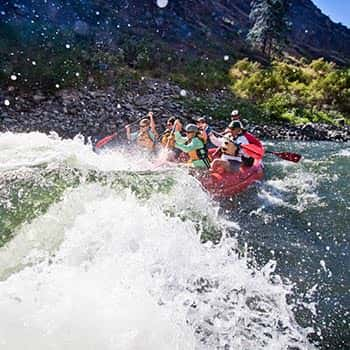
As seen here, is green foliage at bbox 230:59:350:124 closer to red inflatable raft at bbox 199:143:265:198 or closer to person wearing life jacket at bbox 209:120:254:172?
person wearing life jacket at bbox 209:120:254:172

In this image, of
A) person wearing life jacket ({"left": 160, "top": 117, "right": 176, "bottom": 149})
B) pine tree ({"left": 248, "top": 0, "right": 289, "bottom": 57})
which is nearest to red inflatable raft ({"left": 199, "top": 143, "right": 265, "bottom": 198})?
person wearing life jacket ({"left": 160, "top": 117, "right": 176, "bottom": 149})

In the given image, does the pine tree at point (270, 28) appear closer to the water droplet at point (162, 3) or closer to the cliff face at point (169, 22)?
the cliff face at point (169, 22)

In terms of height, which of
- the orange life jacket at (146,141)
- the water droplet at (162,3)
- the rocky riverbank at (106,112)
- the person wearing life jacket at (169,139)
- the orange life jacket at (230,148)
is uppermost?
the water droplet at (162,3)

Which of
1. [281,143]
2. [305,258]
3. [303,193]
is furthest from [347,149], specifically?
[305,258]

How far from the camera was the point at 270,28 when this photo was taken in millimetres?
33812

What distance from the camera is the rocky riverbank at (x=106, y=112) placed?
13.2 m

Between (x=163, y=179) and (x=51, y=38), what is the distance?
12.9m

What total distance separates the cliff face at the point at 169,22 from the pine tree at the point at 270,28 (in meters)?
1.39

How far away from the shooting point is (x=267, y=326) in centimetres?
411

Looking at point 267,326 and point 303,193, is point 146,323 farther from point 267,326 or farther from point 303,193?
point 303,193

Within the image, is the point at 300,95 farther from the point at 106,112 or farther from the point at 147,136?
the point at 147,136

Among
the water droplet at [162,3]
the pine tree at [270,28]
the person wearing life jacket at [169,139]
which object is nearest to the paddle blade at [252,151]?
the person wearing life jacket at [169,139]

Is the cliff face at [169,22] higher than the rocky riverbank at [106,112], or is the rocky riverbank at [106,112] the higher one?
the cliff face at [169,22]

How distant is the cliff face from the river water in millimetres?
15309
